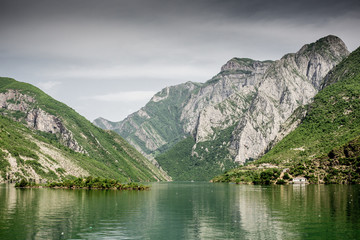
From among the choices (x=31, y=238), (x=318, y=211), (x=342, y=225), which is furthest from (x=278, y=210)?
(x=31, y=238)

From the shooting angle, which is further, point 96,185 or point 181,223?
point 96,185

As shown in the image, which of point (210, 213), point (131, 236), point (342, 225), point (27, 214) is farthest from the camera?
point (210, 213)

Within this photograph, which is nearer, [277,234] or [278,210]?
[277,234]

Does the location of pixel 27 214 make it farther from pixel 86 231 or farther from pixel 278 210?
pixel 278 210

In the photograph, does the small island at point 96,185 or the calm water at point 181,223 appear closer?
the calm water at point 181,223

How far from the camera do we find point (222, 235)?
53.7 metres

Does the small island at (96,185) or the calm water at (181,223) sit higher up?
the calm water at (181,223)

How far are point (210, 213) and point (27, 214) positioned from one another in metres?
39.3

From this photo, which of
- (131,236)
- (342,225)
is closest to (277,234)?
(342,225)

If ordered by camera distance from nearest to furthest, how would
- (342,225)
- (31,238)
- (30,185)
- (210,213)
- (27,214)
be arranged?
(31,238), (342,225), (27,214), (210,213), (30,185)

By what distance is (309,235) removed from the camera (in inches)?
2060

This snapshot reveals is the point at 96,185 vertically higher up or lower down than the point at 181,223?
lower down

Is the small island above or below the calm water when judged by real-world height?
below

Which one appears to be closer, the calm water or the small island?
the calm water
